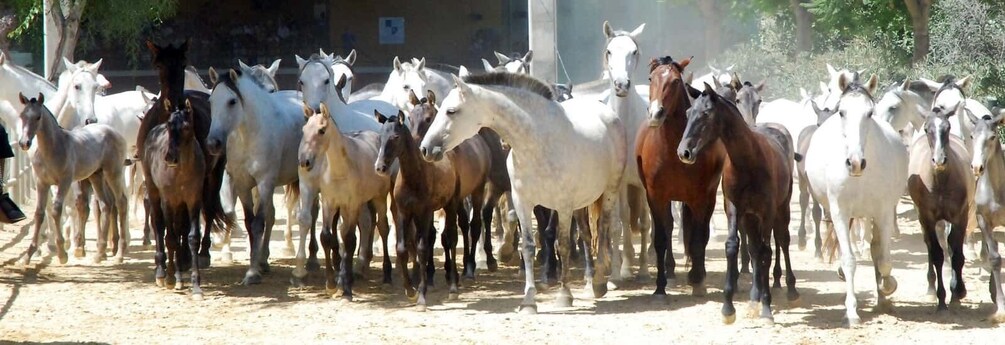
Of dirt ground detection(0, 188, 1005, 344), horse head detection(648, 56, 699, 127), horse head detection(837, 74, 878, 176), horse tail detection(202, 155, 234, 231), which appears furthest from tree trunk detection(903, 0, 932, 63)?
horse tail detection(202, 155, 234, 231)

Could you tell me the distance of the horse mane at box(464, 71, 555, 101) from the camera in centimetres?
911

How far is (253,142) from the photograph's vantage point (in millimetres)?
10625

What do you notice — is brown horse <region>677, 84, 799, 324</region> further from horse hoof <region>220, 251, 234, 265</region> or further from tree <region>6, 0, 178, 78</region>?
tree <region>6, 0, 178, 78</region>

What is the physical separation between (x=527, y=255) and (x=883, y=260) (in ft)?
7.88

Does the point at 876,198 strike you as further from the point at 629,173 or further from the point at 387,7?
the point at 387,7

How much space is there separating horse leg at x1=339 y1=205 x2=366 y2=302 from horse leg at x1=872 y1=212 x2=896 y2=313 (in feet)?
12.1

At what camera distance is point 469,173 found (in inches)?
395

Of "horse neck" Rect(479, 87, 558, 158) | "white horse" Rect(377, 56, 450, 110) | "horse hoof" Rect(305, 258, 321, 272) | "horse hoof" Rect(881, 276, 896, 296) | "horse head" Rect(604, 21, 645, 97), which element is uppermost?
"white horse" Rect(377, 56, 450, 110)

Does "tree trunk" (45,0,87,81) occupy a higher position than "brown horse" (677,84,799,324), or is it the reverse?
"tree trunk" (45,0,87,81)

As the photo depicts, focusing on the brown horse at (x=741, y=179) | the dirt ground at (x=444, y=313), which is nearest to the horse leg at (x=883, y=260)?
the dirt ground at (x=444, y=313)

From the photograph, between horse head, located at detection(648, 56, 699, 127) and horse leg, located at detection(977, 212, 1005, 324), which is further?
horse head, located at detection(648, 56, 699, 127)

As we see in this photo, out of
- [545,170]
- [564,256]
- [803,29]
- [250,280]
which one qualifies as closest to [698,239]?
[564,256]

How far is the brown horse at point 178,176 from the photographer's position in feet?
Answer: 32.5

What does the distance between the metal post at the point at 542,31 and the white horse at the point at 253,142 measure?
9.57m
